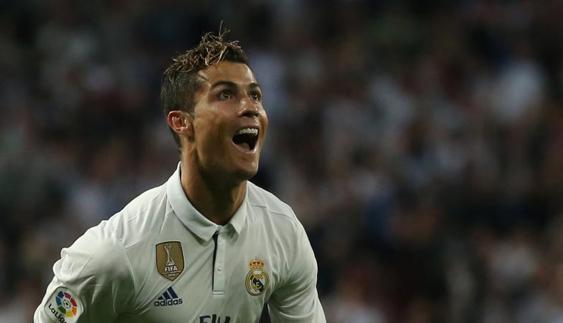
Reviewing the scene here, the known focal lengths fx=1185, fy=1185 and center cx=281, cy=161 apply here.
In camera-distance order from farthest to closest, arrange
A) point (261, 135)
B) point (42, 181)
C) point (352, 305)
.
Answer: point (42, 181) < point (352, 305) < point (261, 135)

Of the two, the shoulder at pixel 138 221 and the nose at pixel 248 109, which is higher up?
the nose at pixel 248 109

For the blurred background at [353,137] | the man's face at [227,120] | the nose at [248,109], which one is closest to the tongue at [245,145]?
the man's face at [227,120]

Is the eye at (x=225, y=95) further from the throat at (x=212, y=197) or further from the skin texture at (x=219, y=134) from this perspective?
the throat at (x=212, y=197)

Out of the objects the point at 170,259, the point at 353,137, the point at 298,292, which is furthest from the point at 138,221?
the point at 353,137

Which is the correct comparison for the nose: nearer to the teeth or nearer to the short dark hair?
the teeth

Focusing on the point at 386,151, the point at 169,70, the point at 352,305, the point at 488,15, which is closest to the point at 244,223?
the point at 169,70

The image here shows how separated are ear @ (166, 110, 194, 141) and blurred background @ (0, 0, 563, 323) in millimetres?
3865

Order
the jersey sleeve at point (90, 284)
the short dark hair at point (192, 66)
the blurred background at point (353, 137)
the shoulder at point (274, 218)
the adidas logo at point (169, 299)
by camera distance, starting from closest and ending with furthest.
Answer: the jersey sleeve at point (90, 284)
the adidas logo at point (169, 299)
the short dark hair at point (192, 66)
the shoulder at point (274, 218)
the blurred background at point (353, 137)

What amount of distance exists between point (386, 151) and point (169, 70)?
499 centimetres

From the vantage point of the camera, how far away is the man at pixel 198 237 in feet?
12.7

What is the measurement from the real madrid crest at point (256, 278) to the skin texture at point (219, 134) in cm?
19

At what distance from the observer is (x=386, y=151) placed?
8984 millimetres

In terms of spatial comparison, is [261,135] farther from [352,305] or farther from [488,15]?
[488,15]

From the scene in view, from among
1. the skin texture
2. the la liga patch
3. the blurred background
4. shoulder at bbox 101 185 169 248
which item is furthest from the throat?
the blurred background
